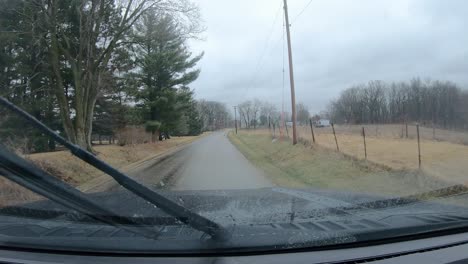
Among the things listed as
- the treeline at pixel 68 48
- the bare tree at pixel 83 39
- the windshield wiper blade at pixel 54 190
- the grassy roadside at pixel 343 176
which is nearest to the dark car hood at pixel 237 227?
the windshield wiper blade at pixel 54 190

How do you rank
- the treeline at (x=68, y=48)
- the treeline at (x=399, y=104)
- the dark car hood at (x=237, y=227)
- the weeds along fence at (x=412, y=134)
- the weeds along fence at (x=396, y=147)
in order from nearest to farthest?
1. the dark car hood at (x=237, y=227)
2. the weeds along fence at (x=396, y=147)
3. the treeline at (x=68, y=48)
4. the weeds along fence at (x=412, y=134)
5. the treeline at (x=399, y=104)

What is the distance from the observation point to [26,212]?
2752mm

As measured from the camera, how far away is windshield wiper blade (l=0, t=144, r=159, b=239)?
202 centimetres

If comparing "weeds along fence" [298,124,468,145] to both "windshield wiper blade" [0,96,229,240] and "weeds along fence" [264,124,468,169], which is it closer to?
"weeds along fence" [264,124,468,169]

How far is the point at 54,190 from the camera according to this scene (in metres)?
2.17

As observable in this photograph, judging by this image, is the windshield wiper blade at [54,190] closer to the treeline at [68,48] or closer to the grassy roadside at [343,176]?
the grassy roadside at [343,176]

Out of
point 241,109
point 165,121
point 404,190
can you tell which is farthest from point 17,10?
point 241,109

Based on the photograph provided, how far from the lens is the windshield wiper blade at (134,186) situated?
2012 mm

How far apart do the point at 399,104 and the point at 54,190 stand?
11156 cm

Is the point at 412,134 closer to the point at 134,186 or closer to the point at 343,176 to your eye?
the point at 343,176

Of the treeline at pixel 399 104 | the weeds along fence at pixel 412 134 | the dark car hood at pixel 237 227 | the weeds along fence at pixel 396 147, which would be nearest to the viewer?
the dark car hood at pixel 237 227

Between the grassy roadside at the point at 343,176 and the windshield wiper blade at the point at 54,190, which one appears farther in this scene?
the grassy roadside at the point at 343,176

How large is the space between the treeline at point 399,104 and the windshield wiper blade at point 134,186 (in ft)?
241

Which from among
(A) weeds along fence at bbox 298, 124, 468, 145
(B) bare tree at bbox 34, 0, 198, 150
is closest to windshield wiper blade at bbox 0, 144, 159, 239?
(B) bare tree at bbox 34, 0, 198, 150
